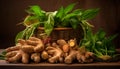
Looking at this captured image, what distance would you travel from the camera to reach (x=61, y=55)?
98cm

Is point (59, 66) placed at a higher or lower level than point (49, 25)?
lower

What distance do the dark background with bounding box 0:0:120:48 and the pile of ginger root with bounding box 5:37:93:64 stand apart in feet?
1.96

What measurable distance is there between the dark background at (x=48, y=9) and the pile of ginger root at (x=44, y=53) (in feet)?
1.96

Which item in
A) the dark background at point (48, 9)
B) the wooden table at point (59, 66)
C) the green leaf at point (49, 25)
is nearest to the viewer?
the wooden table at point (59, 66)

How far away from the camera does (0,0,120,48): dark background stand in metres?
1.57

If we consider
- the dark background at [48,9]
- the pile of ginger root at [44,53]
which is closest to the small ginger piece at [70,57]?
the pile of ginger root at [44,53]

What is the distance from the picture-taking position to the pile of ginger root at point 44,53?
97 cm

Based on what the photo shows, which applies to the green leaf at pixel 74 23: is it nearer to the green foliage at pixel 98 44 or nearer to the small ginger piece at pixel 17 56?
the green foliage at pixel 98 44

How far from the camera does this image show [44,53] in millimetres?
982

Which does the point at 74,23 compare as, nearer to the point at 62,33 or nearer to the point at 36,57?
the point at 62,33

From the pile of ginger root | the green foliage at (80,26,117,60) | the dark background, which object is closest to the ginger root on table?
the pile of ginger root

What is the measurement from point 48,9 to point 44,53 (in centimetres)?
65

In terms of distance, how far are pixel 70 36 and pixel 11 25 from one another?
2.05 ft

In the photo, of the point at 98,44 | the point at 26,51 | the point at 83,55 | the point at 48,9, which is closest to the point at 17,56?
the point at 26,51
